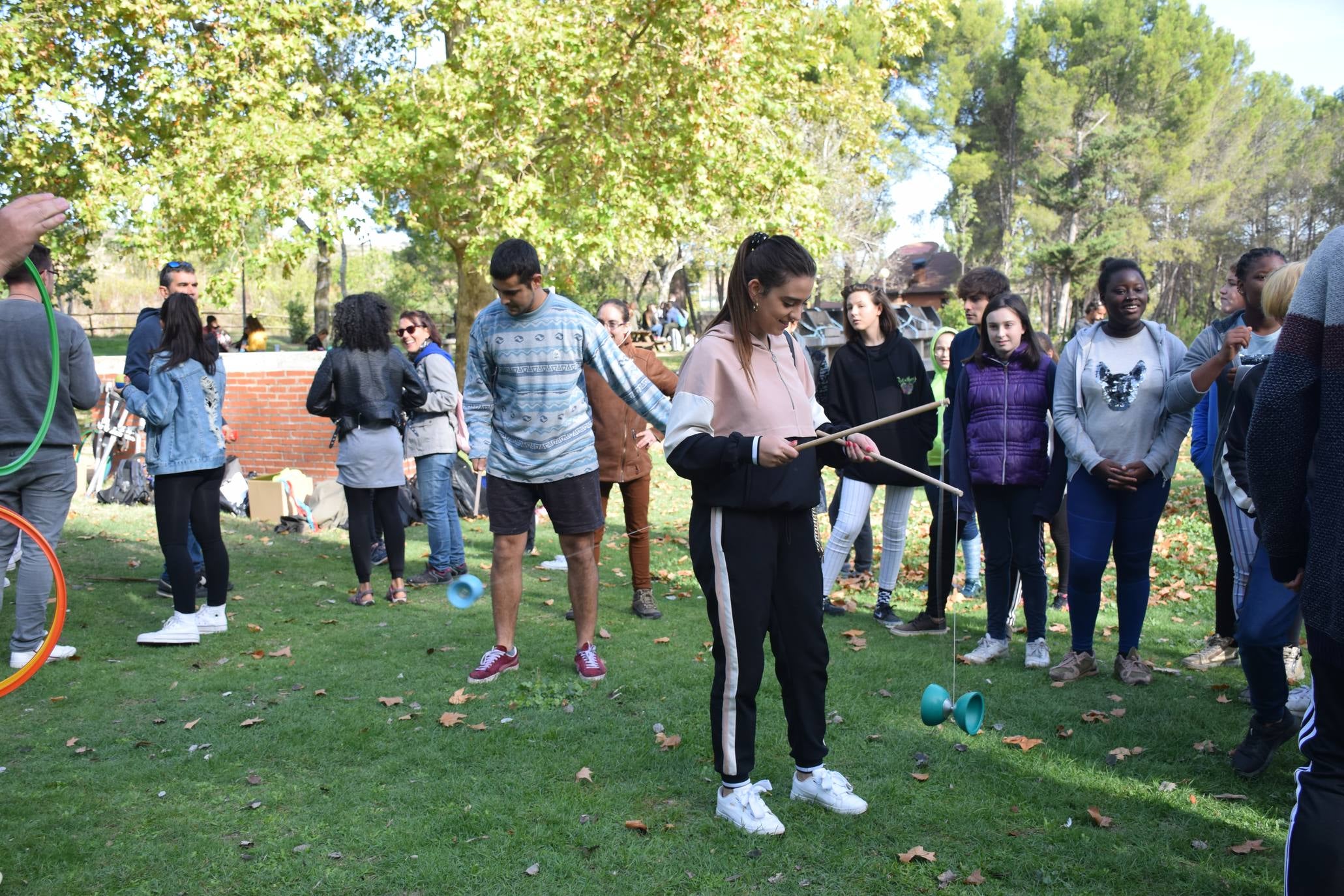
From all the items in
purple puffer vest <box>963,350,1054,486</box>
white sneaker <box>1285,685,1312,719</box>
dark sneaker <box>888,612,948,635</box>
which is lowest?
dark sneaker <box>888,612,948,635</box>

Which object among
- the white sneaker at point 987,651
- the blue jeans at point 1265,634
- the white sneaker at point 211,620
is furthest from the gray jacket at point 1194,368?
the white sneaker at point 211,620

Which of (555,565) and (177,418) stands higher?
(177,418)

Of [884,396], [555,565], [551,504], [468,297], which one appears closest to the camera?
[551,504]

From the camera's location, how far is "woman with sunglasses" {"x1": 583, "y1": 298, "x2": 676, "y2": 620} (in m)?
6.86

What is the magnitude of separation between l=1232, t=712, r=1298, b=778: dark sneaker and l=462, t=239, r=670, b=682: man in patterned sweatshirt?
297cm

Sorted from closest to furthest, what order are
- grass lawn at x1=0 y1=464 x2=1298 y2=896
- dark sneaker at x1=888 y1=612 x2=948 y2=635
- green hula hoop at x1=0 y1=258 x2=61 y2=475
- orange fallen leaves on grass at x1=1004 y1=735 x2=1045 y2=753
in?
grass lawn at x1=0 y1=464 x2=1298 y2=896 < green hula hoop at x1=0 y1=258 x2=61 y2=475 < orange fallen leaves on grass at x1=1004 y1=735 x2=1045 y2=753 < dark sneaker at x1=888 y1=612 x2=948 y2=635

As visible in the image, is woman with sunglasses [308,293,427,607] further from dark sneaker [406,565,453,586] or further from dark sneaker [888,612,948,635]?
dark sneaker [888,612,948,635]

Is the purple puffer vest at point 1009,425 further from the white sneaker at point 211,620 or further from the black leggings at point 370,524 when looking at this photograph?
the white sneaker at point 211,620

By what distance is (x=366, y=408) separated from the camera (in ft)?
23.2

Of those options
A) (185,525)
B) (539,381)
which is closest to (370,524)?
(185,525)

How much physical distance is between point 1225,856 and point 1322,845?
1171 millimetres

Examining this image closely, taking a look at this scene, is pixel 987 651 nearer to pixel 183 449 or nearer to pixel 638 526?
pixel 638 526

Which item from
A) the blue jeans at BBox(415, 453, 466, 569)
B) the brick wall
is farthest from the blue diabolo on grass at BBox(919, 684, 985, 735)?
the brick wall

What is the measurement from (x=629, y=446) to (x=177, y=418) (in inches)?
110
